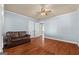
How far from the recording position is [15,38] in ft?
6.81

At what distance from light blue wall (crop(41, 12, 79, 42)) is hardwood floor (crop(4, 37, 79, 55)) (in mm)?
153

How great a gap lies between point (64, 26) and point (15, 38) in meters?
1.07

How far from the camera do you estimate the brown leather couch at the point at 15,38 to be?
2002mm

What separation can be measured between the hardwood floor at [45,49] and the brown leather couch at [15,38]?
0.09 metres

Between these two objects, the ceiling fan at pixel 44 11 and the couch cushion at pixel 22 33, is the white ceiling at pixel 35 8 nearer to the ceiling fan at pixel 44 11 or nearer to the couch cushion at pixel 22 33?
the ceiling fan at pixel 44 11

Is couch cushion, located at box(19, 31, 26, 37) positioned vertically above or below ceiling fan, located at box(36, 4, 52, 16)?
below

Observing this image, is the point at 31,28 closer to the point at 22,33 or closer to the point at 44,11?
the point at 22,33

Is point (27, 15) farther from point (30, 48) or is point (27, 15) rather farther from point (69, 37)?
point (69, 37)

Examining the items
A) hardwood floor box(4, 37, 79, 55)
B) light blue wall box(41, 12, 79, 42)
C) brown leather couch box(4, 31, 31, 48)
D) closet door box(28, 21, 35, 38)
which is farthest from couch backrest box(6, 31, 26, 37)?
light blue wall box(41, 12, 79, 42)

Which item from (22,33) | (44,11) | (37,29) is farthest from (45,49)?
(44,11)

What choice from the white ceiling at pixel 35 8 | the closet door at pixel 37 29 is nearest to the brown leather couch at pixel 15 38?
the closet door at pixel 37 29

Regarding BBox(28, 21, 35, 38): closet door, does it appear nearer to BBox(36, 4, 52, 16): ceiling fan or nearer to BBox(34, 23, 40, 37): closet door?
BBox(34, 23, 40, 37): closet door

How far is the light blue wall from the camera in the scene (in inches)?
79.2
